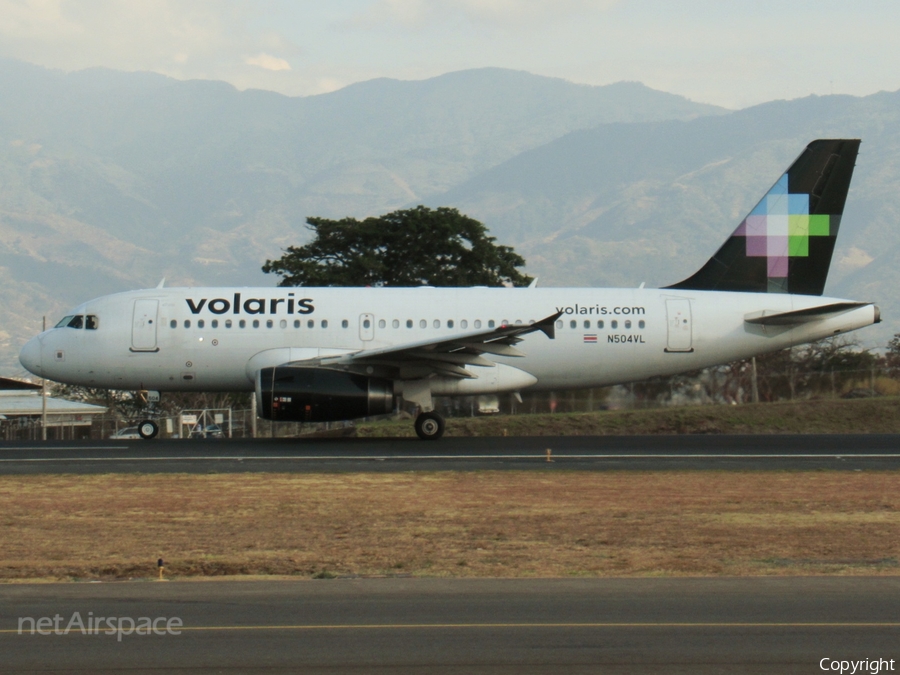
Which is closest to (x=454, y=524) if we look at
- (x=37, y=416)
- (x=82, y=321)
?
(x=82, y=321)

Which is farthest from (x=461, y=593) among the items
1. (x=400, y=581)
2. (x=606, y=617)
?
(x=606, y=617)

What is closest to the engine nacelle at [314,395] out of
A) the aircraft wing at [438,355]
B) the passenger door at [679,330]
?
the aircraft wing at [438,355]

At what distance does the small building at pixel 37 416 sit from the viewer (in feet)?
184

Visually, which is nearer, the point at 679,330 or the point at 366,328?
the point at 366,328

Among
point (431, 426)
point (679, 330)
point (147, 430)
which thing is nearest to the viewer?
point (431, 426)

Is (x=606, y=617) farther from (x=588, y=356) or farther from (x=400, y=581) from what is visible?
(x=588, y=356)


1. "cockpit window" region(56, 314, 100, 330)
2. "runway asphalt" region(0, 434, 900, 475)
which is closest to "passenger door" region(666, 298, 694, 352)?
"runway asphalt" region(0, 434, 900, 475)

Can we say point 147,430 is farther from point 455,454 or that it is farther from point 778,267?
point 778,267

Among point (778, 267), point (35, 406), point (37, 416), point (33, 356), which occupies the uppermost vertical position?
point (778, 267)

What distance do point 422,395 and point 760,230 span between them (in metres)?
9.45

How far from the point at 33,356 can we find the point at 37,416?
156 ft

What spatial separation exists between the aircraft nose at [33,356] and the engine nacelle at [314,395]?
246 inches

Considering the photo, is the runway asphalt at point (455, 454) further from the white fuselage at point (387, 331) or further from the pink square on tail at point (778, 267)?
the pink square on tail at point (778, 267)

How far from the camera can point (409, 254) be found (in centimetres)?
5378
